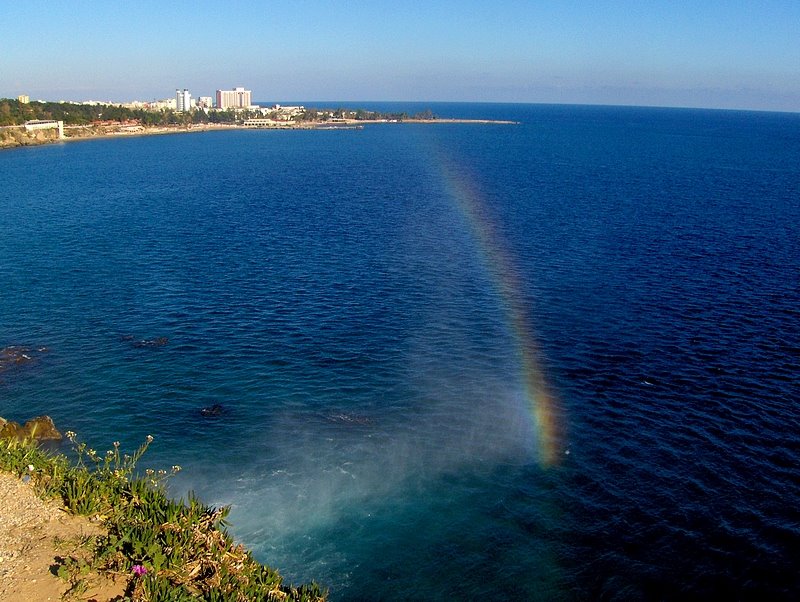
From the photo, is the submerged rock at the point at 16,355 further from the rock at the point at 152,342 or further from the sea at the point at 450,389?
the rock at the point at 152,342

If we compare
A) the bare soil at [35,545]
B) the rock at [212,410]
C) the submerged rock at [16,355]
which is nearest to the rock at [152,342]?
the submerged rock at [16,355]

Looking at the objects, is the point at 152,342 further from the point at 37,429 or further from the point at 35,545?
the point at 35,545

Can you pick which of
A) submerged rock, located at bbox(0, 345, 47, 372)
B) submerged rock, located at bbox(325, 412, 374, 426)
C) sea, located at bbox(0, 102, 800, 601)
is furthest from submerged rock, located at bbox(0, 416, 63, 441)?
submerged rock, located at bbox(325, 412, 374, 426)

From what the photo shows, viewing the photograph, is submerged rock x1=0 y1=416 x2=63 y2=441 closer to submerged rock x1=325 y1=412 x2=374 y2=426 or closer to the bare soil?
the bare soil

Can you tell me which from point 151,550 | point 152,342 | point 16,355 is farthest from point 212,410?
point 151,550

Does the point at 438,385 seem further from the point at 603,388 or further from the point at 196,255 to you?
the point at 196,255
